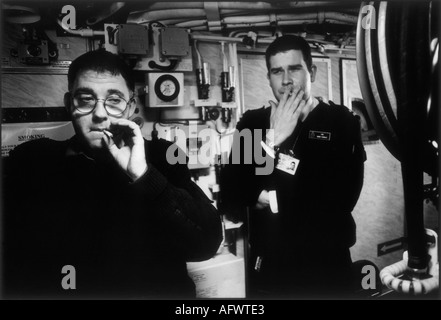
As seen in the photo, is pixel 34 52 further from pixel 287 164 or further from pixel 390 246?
pixel 390 246

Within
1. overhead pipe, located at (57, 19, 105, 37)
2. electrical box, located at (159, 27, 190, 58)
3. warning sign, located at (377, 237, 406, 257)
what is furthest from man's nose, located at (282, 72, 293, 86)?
warning sign, located at (377, 237, 406, 257)

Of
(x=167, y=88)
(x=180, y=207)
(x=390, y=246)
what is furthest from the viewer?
(x=390, y=246)

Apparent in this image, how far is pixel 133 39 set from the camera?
1.32 meters

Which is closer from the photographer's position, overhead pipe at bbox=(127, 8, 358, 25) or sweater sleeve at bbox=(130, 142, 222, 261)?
sweater sleeve at bbox=(130, 142, 222, 261)

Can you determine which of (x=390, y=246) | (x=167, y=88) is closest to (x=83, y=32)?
(x=167, y=88)

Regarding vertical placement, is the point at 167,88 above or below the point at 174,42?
below

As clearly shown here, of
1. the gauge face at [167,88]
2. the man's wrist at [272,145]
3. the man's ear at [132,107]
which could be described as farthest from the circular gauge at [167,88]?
the man's wrist at [272,145]

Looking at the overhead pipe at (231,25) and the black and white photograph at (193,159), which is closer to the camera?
the black and white photograph at (193,159)

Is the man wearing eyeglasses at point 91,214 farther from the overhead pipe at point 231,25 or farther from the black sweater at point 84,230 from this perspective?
the overhead pipe at point 231,25

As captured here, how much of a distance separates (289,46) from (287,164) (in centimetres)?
51

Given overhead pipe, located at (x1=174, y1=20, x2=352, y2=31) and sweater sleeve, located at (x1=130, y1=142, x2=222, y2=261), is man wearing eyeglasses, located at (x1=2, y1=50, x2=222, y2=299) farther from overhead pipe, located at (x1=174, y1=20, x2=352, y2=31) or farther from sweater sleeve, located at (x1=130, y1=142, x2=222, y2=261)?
overhead pipe, located at (x1=174, y1=20, x2=352, y2=31)

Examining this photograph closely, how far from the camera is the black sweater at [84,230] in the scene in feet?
4.03

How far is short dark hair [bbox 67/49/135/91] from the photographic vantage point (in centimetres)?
125

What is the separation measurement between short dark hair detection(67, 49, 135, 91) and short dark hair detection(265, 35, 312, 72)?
60 cm
